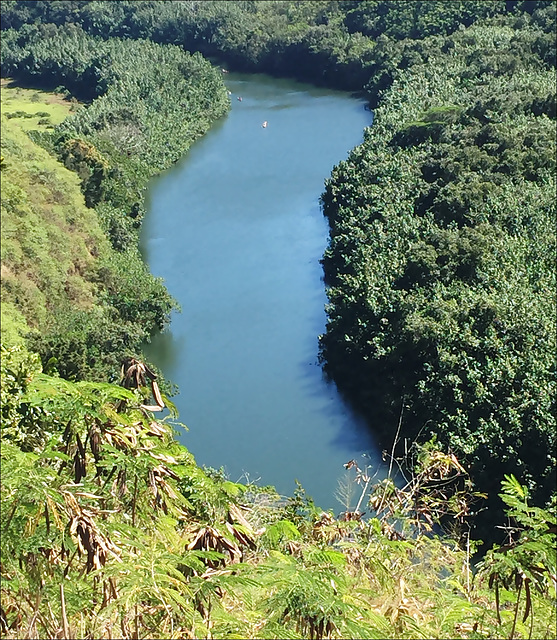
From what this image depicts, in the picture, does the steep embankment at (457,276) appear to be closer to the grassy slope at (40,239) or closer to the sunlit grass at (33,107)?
the grassy slope at (40,239)

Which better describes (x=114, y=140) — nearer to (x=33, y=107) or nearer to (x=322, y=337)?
(x=33, y=107)

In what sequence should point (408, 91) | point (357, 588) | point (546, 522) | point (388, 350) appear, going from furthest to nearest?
point (408, 91)
point (388, 350)
point (357, 588)
point (546, 522)

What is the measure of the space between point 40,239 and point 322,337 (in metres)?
5.16

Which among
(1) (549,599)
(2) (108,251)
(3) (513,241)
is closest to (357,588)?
(1) (549,599)

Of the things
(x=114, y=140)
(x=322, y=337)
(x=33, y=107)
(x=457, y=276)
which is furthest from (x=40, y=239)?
(x=33, y=107)

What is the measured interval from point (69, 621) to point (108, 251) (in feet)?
49.8

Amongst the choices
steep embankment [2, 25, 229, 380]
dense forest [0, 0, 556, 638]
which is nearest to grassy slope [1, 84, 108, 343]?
dense forest [0, 0, 556, 638]

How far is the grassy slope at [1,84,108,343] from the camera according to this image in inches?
547

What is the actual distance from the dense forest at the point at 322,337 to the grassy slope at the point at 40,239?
58 mm

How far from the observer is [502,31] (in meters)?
29.7

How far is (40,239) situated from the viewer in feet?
50.0

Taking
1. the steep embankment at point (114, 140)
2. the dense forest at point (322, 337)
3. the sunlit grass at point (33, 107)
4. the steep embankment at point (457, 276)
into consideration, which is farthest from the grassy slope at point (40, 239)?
the sunlit grass at point (33, 107)

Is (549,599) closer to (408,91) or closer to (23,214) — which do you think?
(23,214)

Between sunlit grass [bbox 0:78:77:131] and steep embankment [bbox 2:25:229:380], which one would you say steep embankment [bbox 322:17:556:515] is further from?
sunlit grass [bbox 0:78:77:131]
